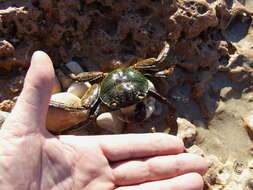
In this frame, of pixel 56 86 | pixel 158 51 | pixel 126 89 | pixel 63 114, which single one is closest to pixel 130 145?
pixel 126 89

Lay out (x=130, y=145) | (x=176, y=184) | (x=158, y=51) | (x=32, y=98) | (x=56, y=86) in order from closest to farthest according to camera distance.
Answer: (x=32, y=98)
(x=176, y=184)
(x=130, y=145)
(x=56, y=86)
(x=158, y=51)

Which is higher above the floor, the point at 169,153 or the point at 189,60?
the point at 189,60

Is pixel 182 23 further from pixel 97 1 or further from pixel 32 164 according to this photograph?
pixel 32 164

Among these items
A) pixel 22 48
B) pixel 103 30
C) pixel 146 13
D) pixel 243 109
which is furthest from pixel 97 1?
pixel 243 109

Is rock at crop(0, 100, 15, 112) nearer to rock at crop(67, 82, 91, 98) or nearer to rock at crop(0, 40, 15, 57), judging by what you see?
rock at crop(0, 40, 15, 57)

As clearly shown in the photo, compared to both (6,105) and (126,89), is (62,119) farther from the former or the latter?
(126,89)

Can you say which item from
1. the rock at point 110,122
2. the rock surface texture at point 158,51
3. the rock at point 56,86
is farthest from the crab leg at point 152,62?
the rock at point 56,86
